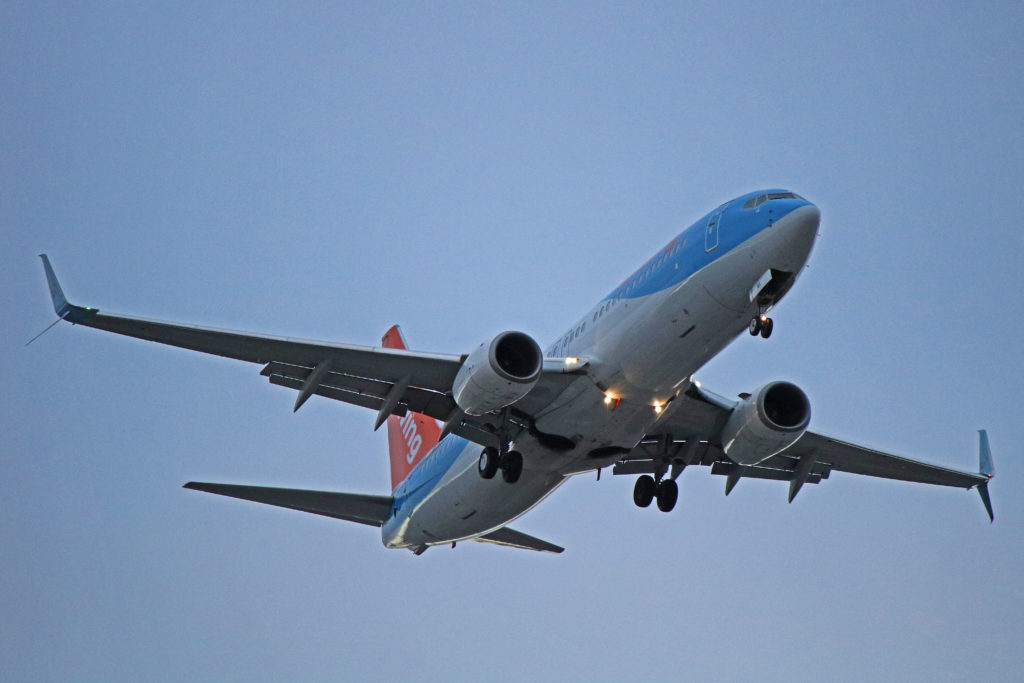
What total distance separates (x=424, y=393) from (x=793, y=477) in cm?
1054

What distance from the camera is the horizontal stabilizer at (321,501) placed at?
26859mm

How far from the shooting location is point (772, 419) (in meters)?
24.9

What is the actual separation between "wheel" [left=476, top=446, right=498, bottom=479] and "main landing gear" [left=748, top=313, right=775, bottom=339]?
669 cm

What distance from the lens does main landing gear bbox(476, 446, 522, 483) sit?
24797mm

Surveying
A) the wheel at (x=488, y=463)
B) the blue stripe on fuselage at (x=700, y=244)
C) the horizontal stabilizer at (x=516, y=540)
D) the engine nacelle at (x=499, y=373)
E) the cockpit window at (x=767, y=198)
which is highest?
the cockpit window at (x=767, y=198)

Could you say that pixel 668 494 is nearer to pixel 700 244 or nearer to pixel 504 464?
pixel 504 464

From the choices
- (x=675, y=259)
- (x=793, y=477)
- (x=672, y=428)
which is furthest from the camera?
(x=793, y=477)

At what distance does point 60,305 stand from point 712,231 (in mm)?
12496

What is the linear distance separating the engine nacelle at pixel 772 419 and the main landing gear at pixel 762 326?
4016 mm

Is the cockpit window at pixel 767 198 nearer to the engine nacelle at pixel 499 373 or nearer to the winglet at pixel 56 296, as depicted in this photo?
the engine nacelle at pixel 499 373

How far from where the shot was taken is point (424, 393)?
25.4m

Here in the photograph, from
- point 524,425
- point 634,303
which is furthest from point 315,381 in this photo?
point 634,303

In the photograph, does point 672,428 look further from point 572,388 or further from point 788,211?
point 788,211

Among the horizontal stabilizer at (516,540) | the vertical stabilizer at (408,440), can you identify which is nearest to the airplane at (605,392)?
the horizontal stabilizer at (516,540)
